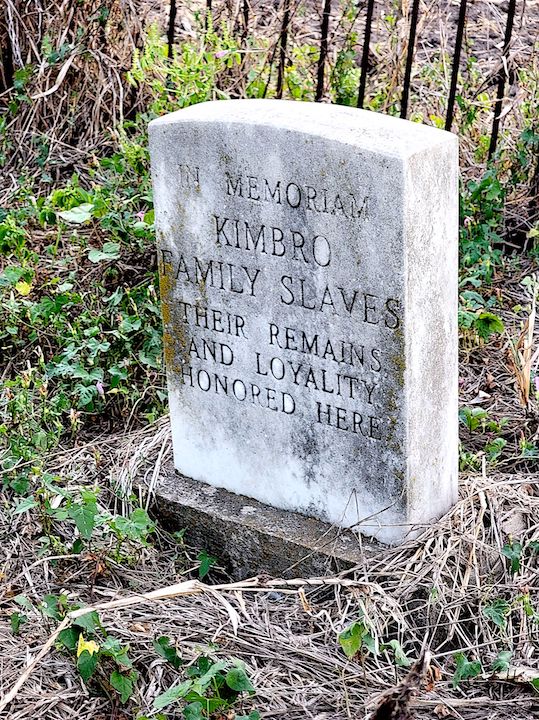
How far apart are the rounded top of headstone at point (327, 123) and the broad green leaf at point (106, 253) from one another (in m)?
1.11

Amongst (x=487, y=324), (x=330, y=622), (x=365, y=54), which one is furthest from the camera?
(x=365, y=54)

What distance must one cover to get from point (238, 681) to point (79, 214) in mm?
2163

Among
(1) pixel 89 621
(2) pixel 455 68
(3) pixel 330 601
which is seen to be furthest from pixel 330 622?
(2) pixel 455 68

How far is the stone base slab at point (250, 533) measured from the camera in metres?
3.14

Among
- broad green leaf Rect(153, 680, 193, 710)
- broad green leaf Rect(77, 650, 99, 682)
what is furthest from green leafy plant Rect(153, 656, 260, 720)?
broad green leaf Rect(77, 650, 99, 682)

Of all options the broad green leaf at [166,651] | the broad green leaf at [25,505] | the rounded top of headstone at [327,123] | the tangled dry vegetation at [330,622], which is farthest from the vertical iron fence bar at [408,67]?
the broad green leaf at [166,651]

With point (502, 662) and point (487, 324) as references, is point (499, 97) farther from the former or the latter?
point (502, 662)

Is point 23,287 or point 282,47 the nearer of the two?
point 23,287

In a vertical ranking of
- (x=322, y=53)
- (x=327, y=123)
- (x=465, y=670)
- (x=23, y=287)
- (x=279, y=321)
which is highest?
(x=327, y=123)

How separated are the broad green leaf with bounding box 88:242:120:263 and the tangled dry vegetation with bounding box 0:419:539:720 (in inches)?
50.2

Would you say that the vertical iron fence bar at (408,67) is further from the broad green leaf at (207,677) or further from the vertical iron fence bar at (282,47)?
the broad green leaf at (207,677)

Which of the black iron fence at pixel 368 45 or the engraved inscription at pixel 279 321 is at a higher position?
the black iron fence at pixel 368 45

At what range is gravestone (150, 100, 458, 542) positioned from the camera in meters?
2.81

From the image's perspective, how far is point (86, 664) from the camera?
9.01ft
